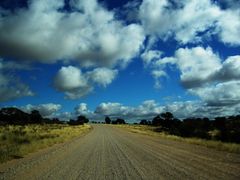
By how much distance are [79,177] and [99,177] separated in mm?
683

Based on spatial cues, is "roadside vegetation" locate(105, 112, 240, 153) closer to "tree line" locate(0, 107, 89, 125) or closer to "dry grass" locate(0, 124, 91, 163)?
"dry grass" locate(0, 124, 91, 163)

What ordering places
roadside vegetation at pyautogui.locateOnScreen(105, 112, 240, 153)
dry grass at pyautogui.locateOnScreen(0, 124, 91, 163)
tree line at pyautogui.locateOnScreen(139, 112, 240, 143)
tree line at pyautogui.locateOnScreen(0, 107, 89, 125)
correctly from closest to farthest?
dry grass at pyautogui.locateOnScreen(0, 124, 91, 163) → roadside vegetation at pyautogui.locateOnScreen(105, 112, 240, 153) → tree line at pyautogui.locateOnScreen(139, 112, 240, 143) → tree line at pyautogui.locateOnScreen(0, 107, 89, 125)

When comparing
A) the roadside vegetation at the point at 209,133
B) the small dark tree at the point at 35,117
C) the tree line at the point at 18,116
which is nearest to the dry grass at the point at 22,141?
the roadside vegetation at the point at 209,133

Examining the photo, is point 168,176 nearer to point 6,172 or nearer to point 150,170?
point 150,170

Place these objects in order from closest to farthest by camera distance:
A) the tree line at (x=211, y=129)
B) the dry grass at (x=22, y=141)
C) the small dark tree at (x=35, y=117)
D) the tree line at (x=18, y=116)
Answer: the dry grass at (x=22, y=141) < the tree line at (x=211, y=129) < the tree line at (x=18, y=116) < the small dark tree at (x=35, y=117)

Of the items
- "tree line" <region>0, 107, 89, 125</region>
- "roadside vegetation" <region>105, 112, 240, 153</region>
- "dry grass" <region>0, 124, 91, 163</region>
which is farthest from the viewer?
"tree line" <region>0, 107, 89, 125</region>

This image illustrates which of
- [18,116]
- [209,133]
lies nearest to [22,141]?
[209,133]

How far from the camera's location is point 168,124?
4535 inches

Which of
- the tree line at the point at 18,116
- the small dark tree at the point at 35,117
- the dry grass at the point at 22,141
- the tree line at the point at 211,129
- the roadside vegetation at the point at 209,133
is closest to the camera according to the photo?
the dry grass at the point at 22,141

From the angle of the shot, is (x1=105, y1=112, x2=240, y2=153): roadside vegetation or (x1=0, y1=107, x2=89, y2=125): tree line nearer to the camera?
(x1=105, y1=112, x2=240, y2=153): roadside vegetation

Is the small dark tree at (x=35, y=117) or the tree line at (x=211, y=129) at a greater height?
the small dark tree at (x=35, y=117)

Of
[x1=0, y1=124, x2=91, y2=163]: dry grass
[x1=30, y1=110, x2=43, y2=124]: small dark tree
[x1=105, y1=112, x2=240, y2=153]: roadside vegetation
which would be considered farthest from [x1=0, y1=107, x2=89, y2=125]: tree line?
[x1=0, y1=124, x2=91, y2=163]: dry grass

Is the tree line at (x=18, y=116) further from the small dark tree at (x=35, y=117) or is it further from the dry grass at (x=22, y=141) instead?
the dry grass at (x=22, y=141)

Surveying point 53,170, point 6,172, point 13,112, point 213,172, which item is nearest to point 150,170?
point 213,172
